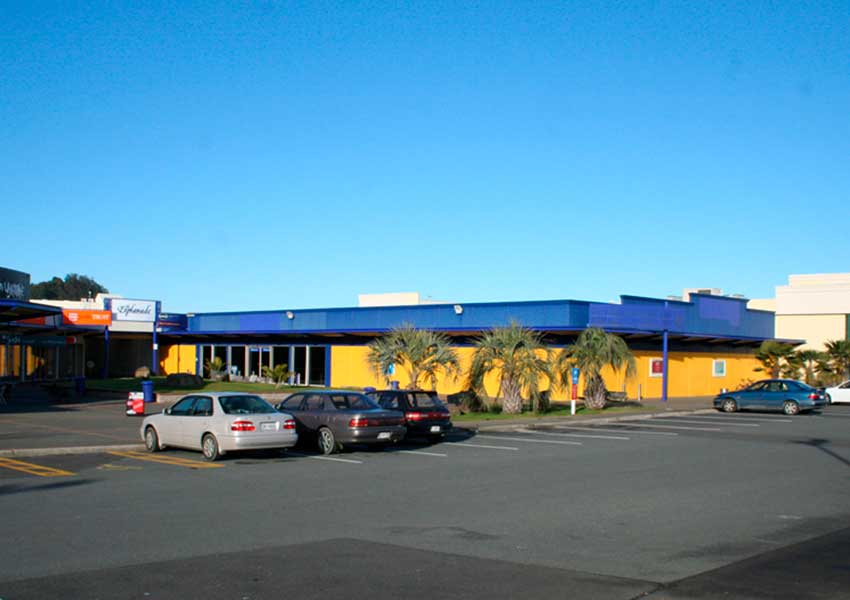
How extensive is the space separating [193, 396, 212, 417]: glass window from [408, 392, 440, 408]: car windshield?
5.69m

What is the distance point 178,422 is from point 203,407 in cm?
90

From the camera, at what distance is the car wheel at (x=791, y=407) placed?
34438 mm

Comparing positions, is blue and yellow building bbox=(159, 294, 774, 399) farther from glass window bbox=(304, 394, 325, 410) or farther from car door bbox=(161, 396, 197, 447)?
car door bbox=(161, 396, 197, 447)

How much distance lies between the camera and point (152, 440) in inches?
779

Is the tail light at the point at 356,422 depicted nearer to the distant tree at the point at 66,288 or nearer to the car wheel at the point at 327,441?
the car wheel at the point at 327,441

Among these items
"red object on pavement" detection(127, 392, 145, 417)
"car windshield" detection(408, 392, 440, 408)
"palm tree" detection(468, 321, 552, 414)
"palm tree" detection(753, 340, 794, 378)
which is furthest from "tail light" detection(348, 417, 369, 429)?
"palm tree" detection(753, 340, 794, 378)

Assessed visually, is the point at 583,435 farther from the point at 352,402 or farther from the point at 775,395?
the point at 775,395

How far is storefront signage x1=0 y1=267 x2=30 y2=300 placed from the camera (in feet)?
117

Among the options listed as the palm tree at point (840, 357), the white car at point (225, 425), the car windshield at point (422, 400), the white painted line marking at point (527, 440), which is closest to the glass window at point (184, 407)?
the white car at point (225, 425)

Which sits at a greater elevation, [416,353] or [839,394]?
[416,353]

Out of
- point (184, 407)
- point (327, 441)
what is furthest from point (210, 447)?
point (327, 441)

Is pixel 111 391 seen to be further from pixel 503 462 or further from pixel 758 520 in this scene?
pixel 758 520

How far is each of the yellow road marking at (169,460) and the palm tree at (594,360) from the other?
19.4 metres

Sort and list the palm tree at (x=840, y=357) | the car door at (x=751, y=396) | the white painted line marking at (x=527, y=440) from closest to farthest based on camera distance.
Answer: the white painted line marking at (x=527, y=440) < the car door at (x=751, y=396) < the palm tree at (x=840, y=357)
